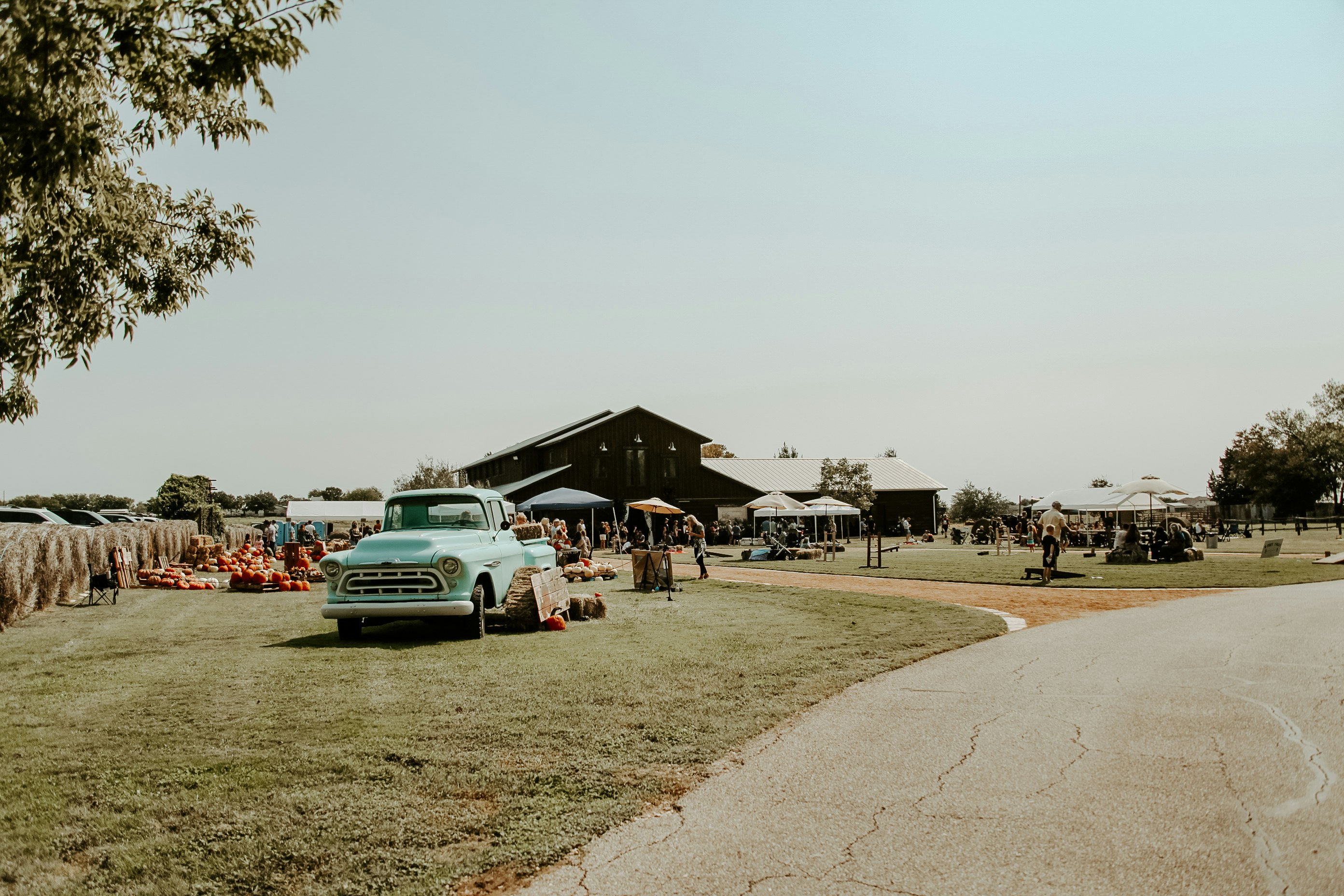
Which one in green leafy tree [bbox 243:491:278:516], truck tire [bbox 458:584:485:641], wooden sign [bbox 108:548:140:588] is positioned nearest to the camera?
truck tire [bbox 458:584:485:641]

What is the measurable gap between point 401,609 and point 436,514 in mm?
2194

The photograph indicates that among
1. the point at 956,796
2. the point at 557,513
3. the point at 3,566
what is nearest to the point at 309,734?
the point at 956,796

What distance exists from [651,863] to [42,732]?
4983 millimetres

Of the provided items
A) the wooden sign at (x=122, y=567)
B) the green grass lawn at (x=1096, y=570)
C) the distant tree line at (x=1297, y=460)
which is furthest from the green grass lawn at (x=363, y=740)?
the distant tree line at (x=1297, y=460)

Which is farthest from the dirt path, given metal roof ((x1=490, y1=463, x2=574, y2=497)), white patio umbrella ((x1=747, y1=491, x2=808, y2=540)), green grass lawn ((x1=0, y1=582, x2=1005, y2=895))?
metal roof ((x1=490, y1=463, x2=574, y2=497))

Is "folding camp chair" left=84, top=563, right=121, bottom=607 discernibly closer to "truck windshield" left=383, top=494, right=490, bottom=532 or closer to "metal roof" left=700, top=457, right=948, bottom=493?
"truck windshield" left=383, top=494, right=490, bottom=532

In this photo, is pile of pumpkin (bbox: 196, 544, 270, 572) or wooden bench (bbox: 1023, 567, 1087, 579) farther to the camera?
pile of pumpkin (bbox: 196, 544, 270, 572)

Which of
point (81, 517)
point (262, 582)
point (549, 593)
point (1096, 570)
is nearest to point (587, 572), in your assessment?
point (262, 582)

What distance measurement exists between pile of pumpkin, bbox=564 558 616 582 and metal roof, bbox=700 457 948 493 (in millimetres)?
39201

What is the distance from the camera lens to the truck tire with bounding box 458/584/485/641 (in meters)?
11.9

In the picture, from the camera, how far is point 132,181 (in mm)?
8367

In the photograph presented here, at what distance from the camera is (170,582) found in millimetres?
21031

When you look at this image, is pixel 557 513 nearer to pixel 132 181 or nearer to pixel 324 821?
pixel 132 181

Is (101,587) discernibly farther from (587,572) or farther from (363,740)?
(363,740)
